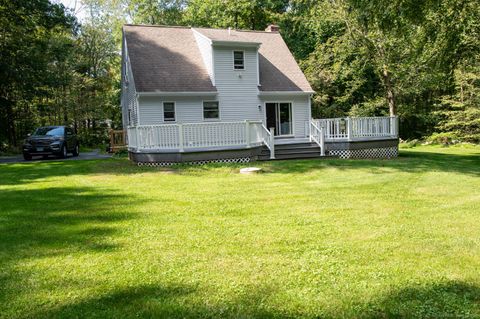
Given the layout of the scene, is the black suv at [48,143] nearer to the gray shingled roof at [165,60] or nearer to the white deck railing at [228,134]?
the gray shingled roof at [165,60]

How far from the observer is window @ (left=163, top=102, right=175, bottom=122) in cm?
1872

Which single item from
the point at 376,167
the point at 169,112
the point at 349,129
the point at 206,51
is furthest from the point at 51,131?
the point at 376,167

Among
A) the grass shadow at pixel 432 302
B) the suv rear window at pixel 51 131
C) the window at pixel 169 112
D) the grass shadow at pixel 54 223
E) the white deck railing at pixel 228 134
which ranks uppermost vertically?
the window at pixel 169 112

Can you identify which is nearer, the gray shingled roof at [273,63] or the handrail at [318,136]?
the handrail at [318,136]

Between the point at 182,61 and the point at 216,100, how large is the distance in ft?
8.89

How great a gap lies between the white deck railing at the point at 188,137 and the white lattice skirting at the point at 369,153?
4228 millimetres

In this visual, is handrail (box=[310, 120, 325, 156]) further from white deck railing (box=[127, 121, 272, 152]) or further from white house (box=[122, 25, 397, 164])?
white deck railing (box=[127, 121, 272, 152])

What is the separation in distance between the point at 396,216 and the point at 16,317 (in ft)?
17.8

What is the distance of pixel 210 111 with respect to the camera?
19.5 meters

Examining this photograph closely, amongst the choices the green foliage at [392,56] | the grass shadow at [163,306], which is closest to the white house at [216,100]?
the green foliage at [392,56]

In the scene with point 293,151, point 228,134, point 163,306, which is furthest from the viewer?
point 293,151

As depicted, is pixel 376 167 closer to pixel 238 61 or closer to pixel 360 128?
pixel 360 128

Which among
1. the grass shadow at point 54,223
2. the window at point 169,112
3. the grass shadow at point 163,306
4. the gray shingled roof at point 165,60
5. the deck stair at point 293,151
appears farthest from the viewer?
the window at point 169,112

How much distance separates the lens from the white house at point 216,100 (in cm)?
1445
